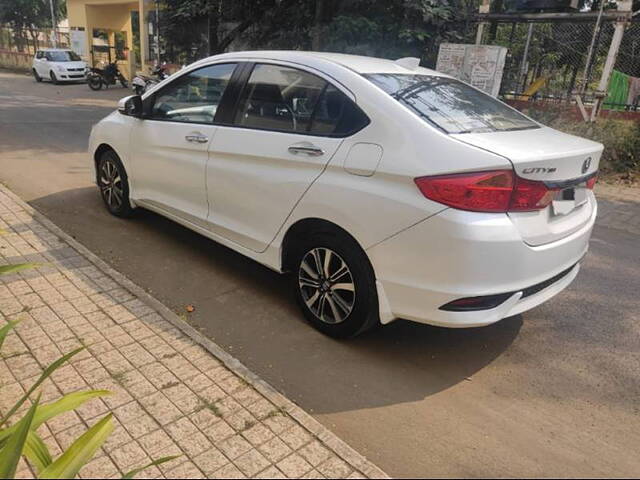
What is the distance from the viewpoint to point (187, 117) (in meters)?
4.29

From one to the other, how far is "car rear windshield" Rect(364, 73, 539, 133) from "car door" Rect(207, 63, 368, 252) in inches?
13.2

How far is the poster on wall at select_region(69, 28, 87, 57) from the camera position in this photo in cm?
2821

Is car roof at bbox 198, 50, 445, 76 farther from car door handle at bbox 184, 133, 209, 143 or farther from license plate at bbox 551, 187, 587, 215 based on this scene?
license plate at bbox 551, 187, 587, 215

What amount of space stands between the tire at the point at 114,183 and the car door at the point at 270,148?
4.99ft

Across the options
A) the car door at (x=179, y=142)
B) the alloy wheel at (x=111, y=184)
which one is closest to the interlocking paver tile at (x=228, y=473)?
the car door at (x=179, y=142)

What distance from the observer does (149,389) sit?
2635 millimetres

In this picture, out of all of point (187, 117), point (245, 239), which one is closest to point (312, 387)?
point (245, 239)

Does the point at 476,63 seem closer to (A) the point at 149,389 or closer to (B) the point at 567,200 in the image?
(B) the point at 567,200

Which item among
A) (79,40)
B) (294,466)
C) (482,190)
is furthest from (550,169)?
(79,40)

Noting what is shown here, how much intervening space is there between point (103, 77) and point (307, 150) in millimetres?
22173

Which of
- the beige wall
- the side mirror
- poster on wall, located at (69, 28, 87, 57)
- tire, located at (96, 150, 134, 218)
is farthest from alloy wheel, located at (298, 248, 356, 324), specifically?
poster on wall, located at (69, 28, 87, 57)

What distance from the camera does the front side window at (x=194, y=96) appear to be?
4016 millimetres

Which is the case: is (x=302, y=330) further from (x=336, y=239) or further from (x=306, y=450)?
(x=306, y=450)

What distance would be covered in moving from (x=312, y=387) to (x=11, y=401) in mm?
1500
